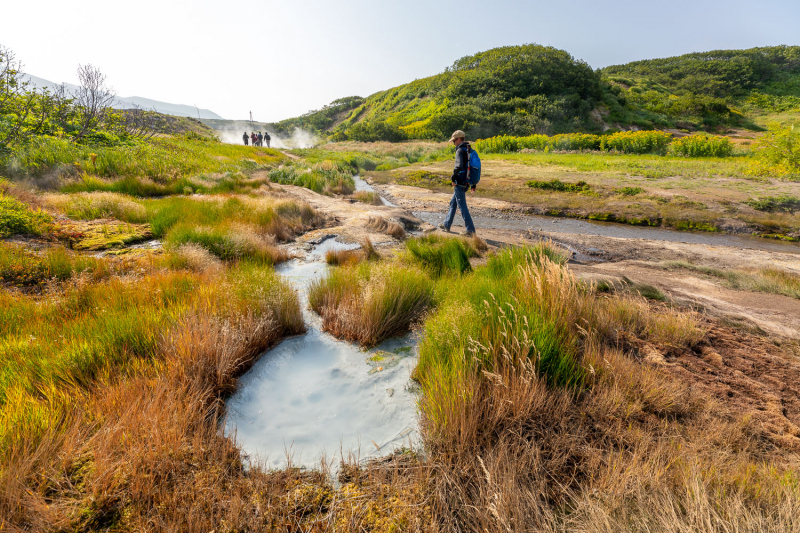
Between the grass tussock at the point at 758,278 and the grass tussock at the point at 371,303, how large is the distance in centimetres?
573

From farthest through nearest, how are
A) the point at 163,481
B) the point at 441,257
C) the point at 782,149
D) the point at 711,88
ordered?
the point at 711,88 → the point at 782,149 → the point at 441,257 → the point at 163,481

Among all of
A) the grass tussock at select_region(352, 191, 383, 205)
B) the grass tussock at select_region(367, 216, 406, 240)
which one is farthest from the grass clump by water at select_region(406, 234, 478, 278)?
the grass tussock at select_region(352, 191, 383, 205)

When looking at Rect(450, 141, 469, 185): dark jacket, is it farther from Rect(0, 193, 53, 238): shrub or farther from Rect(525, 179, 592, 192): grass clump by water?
Rect(525, 179, 592, 192): grass clump by water

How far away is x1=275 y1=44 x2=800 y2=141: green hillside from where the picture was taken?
42844 mm

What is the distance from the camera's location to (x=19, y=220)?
184 inches

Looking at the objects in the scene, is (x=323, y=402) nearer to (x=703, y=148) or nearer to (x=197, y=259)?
(x=197, y=259)

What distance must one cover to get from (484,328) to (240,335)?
6.70 ft

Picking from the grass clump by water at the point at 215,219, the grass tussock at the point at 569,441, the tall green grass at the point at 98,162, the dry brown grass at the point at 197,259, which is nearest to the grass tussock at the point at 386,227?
the grass clump by water at the point at 215,219

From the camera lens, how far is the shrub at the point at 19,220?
458 cm

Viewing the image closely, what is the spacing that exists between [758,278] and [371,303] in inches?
276

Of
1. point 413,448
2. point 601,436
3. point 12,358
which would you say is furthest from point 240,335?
point 601,436

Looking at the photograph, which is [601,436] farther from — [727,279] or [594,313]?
[727,279]

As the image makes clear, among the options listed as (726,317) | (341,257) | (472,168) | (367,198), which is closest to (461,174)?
(472,168)

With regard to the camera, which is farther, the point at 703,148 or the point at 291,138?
the point at 291,138
